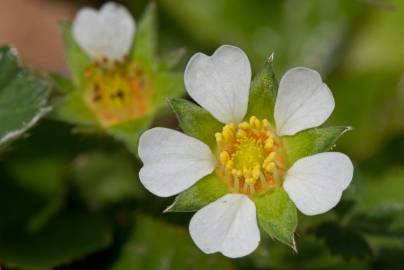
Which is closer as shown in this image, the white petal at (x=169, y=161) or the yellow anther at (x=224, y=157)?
the white petal at (x=169, y=161)

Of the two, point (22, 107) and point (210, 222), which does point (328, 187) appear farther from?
point (22, 107)

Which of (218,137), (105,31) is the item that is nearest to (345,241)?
(218,137)

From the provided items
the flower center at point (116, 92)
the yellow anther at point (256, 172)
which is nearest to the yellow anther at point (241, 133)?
the yellow anther at point (256, 172)

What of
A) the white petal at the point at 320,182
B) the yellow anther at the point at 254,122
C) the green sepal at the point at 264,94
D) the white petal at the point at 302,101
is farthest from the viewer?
the yellow anther at the point at 254,122

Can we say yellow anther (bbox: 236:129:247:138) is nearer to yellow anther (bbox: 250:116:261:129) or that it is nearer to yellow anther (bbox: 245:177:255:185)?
yellow anther (bbox: 250:116:261:129)

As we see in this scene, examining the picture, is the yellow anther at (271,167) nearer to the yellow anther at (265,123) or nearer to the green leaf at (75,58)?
the yellow anther at (265,123)

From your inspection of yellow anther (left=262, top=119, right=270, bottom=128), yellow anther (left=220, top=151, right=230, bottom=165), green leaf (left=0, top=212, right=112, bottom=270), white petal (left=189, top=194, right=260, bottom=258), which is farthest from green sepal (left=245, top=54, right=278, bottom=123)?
green leaf (left=0, top=212, right=112, bottom=270)
